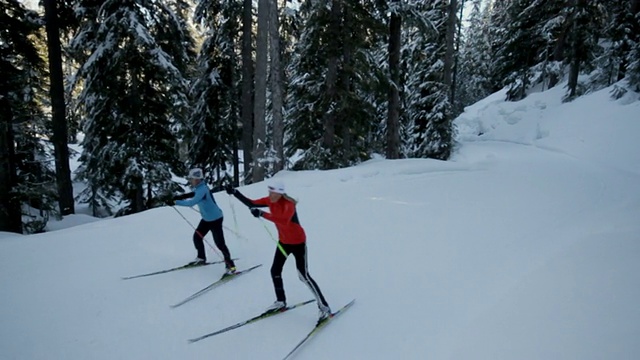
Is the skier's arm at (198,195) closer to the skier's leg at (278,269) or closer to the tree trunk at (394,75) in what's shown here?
the skier's leg at (278,269)

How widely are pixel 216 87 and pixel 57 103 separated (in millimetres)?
8799

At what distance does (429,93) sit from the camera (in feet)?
71.8

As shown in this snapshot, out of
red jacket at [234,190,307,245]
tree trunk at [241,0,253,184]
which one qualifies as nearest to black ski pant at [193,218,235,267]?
red jacket at [234,190,307,245]

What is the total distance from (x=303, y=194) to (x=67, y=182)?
9.05m

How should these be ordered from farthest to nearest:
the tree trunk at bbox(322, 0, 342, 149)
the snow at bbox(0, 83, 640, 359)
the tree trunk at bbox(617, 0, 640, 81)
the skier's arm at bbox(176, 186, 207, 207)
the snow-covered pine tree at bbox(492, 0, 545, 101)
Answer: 1. the snow-covered pine tree at bbox(492, 0, 545, 101)
2. the tree trunk at bbox(617, 0, 640, 81)
3. the tree trunk at bbox(322, 0, 342, 149)
4. the skier's arm at bbox(176, 186, 207, 207)
5. the snow at bbox(0, 83, 640, 359)

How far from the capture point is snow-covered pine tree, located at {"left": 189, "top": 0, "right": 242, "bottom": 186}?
1842cm

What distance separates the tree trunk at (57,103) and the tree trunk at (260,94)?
6.82 meters

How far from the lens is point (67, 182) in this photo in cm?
1298

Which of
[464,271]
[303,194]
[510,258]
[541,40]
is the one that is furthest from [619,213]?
[541,40]

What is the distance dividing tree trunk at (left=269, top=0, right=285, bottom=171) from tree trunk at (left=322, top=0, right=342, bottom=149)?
76.8 inches

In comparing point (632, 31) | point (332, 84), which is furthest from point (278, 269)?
point (632, 31)

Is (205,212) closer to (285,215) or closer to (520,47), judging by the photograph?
Answer: (285,215)

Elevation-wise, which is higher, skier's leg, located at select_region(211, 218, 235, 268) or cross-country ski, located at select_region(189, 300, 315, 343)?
skier's leg, located at select_region(211, 218, 235, 268)

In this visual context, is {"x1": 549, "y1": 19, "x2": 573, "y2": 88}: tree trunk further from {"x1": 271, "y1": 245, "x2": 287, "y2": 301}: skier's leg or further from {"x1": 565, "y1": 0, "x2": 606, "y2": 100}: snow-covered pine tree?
{"x1": 271, "y1": 245, "x2": 287, "y2": 301}: skier's leg
